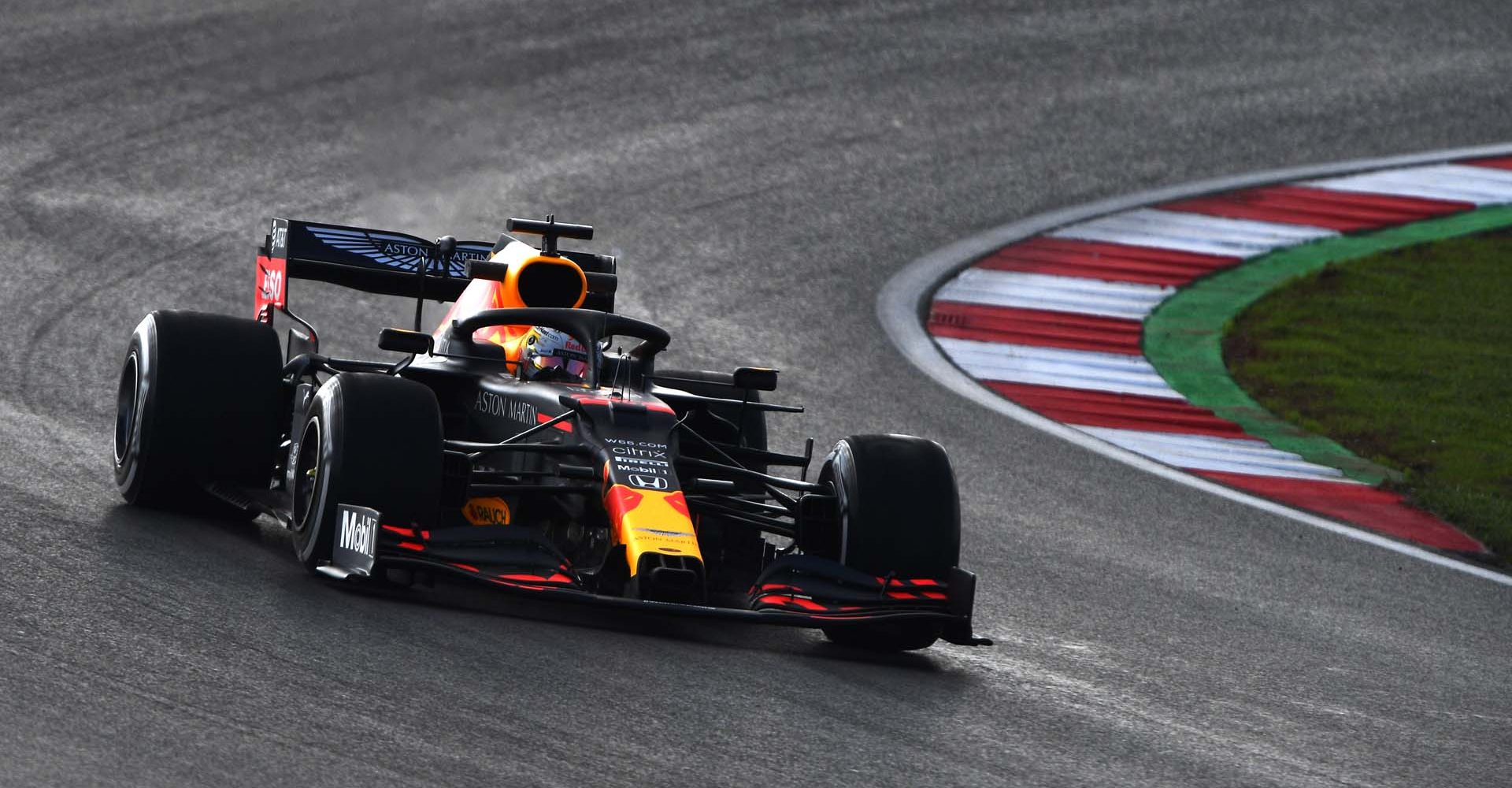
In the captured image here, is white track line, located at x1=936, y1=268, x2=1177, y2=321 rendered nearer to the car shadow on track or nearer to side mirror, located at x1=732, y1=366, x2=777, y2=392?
side mirror, located at x1=732, y1=366, x2=777, y2=392

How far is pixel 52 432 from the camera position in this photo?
29.2ft

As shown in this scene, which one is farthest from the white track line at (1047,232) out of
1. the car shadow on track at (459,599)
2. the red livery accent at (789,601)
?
the red livery accent at (789,601)

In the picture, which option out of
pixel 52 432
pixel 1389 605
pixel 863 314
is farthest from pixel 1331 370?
pixel 52 432

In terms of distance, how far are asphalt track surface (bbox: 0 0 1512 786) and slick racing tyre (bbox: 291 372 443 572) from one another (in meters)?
0.29

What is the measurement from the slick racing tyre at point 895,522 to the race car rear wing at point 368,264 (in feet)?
6.35

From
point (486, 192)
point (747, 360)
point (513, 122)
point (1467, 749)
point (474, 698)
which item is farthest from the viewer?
point (513, 122)

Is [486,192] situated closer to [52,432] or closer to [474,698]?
[52,432]

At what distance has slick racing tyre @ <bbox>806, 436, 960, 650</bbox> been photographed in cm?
695

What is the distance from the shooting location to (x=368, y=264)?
8773 millimetres

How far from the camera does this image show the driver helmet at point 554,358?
7.64 metres

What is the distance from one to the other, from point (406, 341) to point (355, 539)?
3.54ft

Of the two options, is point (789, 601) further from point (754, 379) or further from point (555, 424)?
point (754, 379)

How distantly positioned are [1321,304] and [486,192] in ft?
21.1

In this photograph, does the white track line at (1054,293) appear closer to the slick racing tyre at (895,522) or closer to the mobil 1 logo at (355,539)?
the slick racing tyre at (895,522)
